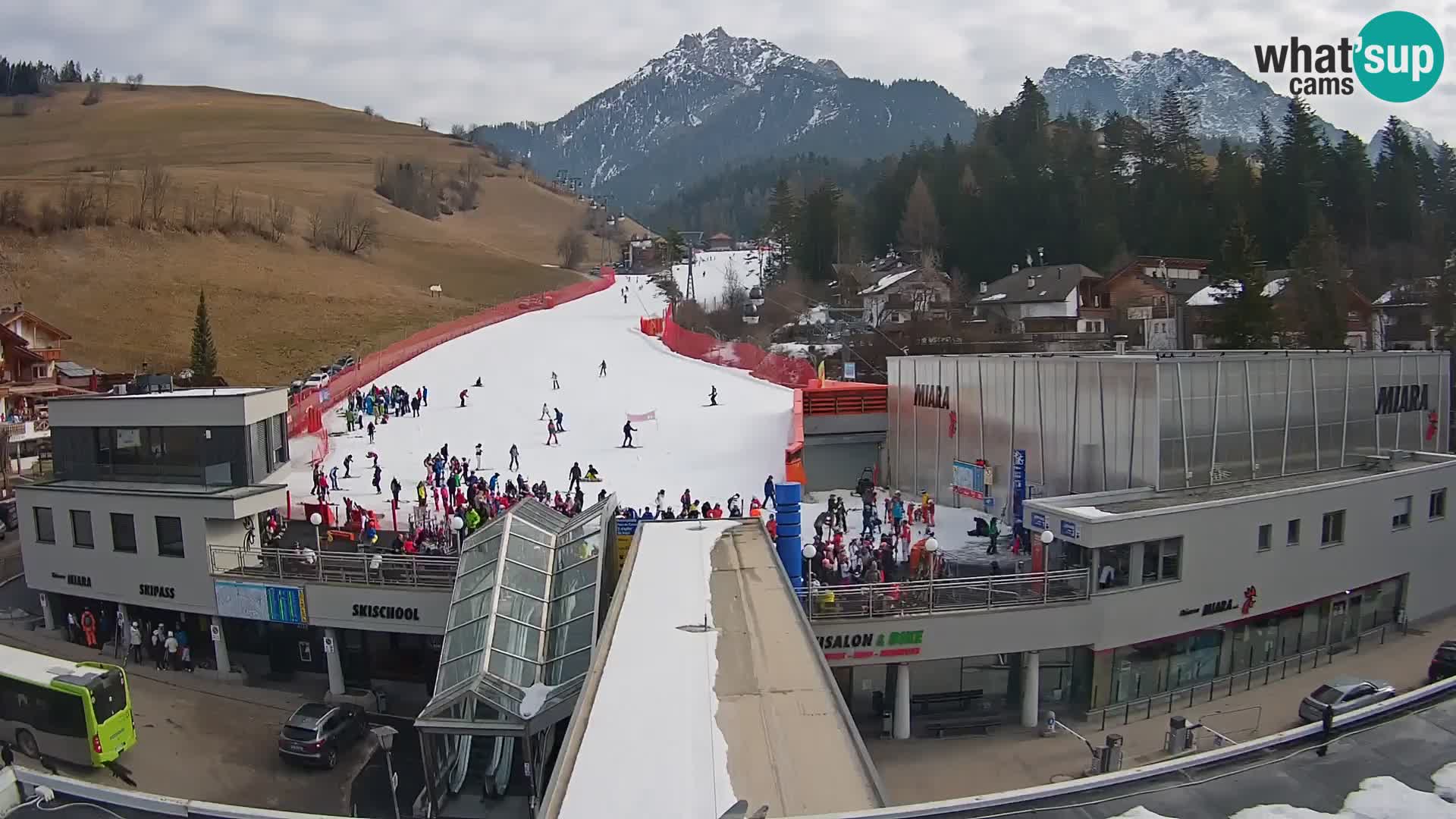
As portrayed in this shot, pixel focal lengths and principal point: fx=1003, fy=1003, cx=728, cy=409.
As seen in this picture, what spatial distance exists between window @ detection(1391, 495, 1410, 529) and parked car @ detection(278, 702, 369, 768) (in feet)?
77.5

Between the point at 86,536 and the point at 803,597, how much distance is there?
1710 cm

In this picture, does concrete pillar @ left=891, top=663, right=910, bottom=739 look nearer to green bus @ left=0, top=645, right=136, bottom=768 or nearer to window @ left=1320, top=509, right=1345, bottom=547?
window @ left=1320, top=509, right=1345, bottom=547

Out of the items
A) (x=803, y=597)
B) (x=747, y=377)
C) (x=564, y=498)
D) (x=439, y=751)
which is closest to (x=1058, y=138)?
(x=747, y=377)

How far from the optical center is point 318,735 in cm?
1781

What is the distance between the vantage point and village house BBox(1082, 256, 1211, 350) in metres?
61.3

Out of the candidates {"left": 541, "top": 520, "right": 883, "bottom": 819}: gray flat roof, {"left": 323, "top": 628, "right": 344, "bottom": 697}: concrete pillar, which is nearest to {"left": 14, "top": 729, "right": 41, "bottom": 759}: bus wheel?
{"left": 323, "top": 628, "right": 344, "bottom": 697}: concrete pillar

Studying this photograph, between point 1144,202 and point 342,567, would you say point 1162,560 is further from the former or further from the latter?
point 1144,202

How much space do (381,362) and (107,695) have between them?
3164cm

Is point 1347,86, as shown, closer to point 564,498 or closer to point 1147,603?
point 1147,603

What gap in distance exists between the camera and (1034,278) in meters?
65.9

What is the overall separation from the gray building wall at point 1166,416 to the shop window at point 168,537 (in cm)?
1934

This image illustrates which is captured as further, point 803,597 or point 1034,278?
point 1034,278

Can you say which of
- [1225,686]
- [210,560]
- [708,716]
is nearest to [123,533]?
[210,560]

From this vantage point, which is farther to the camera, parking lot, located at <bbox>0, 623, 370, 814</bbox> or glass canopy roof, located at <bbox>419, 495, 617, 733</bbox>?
parking lot, located at <bbox>0, 623, 370, 814</bbox>
